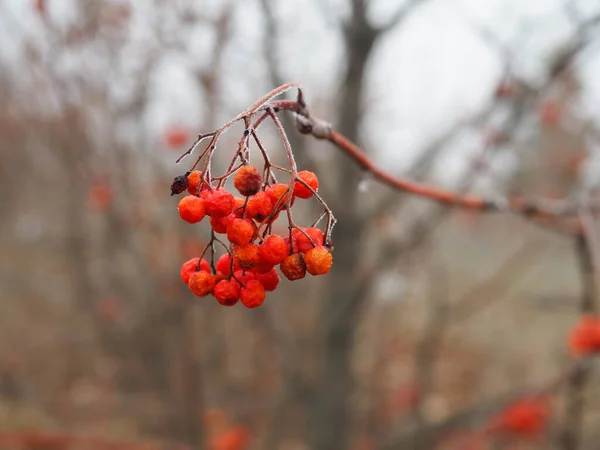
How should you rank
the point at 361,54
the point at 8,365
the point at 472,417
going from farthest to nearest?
the point at 8,365 → the point at 472,417 → the point at 361,54

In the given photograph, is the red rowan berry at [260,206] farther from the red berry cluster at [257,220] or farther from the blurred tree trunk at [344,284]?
the blurred tree trunk at [344,284]

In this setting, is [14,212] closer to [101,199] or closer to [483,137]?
[101,199]

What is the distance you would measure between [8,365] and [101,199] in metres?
8.53

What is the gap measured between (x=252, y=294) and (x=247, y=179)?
0.97 feet

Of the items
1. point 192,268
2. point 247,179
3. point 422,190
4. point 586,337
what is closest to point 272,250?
point 247,179

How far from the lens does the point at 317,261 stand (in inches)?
38.1

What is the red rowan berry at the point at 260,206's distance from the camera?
959 mm

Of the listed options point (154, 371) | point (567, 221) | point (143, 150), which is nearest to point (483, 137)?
point (567, 221)

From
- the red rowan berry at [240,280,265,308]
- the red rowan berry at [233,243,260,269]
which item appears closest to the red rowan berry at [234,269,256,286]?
the red rowan berry at [240,280,265,308]

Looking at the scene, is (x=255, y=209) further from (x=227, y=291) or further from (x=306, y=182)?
(x=227, y=291)

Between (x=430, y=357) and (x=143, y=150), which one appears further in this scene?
(x=430, y=357)

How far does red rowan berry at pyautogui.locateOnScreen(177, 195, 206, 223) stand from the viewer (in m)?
0.92

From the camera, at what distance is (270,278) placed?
1132 millimetres

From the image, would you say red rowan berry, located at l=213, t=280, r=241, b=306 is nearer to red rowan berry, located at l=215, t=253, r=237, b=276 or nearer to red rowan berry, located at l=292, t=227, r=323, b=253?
red rowan berry, located at l=215, t=253, r=237, b=276
